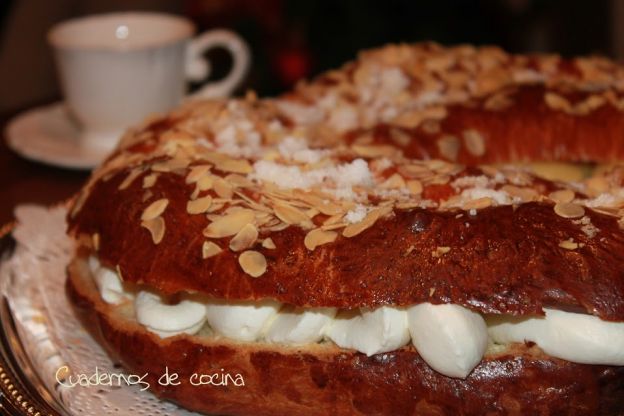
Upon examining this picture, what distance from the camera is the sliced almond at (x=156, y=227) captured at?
135 centimetres

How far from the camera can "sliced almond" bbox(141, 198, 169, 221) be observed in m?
1.38

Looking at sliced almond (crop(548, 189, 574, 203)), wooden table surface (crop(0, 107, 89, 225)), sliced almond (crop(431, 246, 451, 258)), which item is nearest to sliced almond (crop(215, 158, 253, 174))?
sliced almond (crop(431, 246, 451, 258))

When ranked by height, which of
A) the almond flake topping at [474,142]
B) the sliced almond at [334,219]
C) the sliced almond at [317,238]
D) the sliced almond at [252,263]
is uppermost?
the sliced almond at [334,219]

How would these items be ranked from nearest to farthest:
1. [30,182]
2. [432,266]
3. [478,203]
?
[432,266], [478,203], [30,182]

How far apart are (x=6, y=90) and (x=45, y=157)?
186cm

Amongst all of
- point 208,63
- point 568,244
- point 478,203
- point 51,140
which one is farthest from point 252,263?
point 208,63

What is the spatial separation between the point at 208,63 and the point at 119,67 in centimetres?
43

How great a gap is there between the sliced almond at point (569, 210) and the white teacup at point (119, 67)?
1.67 m

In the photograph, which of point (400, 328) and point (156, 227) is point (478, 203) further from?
point (156, 227)

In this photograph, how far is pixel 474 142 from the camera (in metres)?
1.93

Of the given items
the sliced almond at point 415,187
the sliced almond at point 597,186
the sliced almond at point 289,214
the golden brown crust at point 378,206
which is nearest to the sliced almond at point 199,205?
the golden brown crust at point 378,206

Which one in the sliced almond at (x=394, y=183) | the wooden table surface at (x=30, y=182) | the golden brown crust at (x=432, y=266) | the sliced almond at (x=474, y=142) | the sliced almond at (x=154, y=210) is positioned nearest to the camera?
the golden brown crust at (x=432, y=266)

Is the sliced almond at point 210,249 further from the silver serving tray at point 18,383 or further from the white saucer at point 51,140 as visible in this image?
the white saucer at point 51,140

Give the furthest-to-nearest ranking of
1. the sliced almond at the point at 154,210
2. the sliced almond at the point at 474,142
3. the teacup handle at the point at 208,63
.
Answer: the teacup handle at the point at 208,63 < the sliced almond at the point at 474,142 < the sliced almond at the point at 154,210
